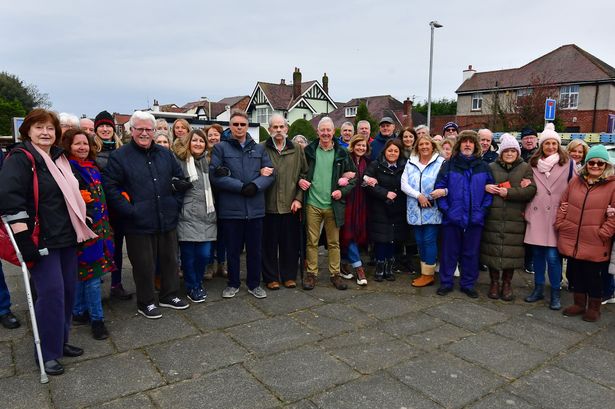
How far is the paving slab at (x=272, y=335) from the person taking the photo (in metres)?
3.93

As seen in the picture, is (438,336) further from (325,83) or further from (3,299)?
(325,83)

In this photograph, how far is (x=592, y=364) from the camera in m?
3.70

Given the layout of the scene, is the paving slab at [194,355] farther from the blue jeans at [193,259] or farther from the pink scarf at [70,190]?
the pink scarf at [70,190]

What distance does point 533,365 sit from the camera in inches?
143

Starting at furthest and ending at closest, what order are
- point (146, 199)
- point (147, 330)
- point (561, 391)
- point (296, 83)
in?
1. point (296, 83)
2. point (146, 199)
3. point (147, 330)
4. point (561, 391)

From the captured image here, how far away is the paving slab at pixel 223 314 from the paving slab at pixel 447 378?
5.55 ft

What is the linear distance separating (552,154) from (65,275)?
5.00 metres

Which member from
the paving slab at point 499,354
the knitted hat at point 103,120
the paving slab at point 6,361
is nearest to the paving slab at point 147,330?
the paving slab at point 6,361

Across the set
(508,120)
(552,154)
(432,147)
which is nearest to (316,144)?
(432,147)

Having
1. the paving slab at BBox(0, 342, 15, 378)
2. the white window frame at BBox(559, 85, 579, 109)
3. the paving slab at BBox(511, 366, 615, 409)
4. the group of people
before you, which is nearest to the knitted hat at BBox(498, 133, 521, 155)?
the group of people

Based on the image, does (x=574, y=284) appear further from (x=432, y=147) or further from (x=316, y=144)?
(x=316, y=144)

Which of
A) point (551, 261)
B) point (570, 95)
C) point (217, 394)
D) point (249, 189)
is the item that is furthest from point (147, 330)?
point (570, 95)

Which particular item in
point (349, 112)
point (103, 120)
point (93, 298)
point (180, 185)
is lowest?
point (93, 298)

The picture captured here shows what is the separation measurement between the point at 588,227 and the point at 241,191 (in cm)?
361
